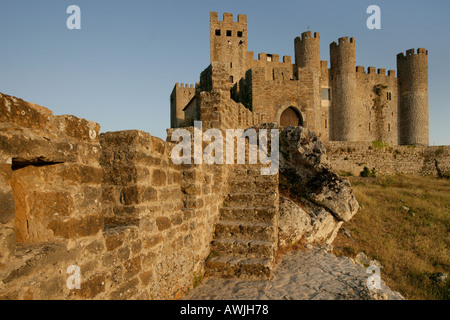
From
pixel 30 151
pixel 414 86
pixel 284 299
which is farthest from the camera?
pixel 414 86

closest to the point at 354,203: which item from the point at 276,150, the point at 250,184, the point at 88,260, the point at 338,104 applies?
the point at 276,150

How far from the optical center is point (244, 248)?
4.93 meters

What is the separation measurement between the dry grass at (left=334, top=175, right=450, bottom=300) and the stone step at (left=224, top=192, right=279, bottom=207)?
2896 mm

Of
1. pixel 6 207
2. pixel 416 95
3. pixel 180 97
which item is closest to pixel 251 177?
pixel 6 207

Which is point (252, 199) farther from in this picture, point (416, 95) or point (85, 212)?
point (416, 95)

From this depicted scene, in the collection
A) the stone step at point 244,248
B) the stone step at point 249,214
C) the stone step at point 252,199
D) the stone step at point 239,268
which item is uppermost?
the stone step at point 252,199

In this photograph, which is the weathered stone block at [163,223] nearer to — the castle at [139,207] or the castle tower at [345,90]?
the castle at [139,207]

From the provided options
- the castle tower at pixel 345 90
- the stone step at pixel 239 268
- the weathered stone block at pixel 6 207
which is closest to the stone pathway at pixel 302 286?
the stone step at pixel 239 268

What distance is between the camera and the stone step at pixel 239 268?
454 cm

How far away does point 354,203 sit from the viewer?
7.60 m

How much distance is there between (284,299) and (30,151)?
132 inches

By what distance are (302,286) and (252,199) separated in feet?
6.37

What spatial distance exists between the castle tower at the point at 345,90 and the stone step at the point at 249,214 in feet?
92.5

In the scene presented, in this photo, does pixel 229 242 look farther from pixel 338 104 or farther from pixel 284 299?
pixel 338 104
